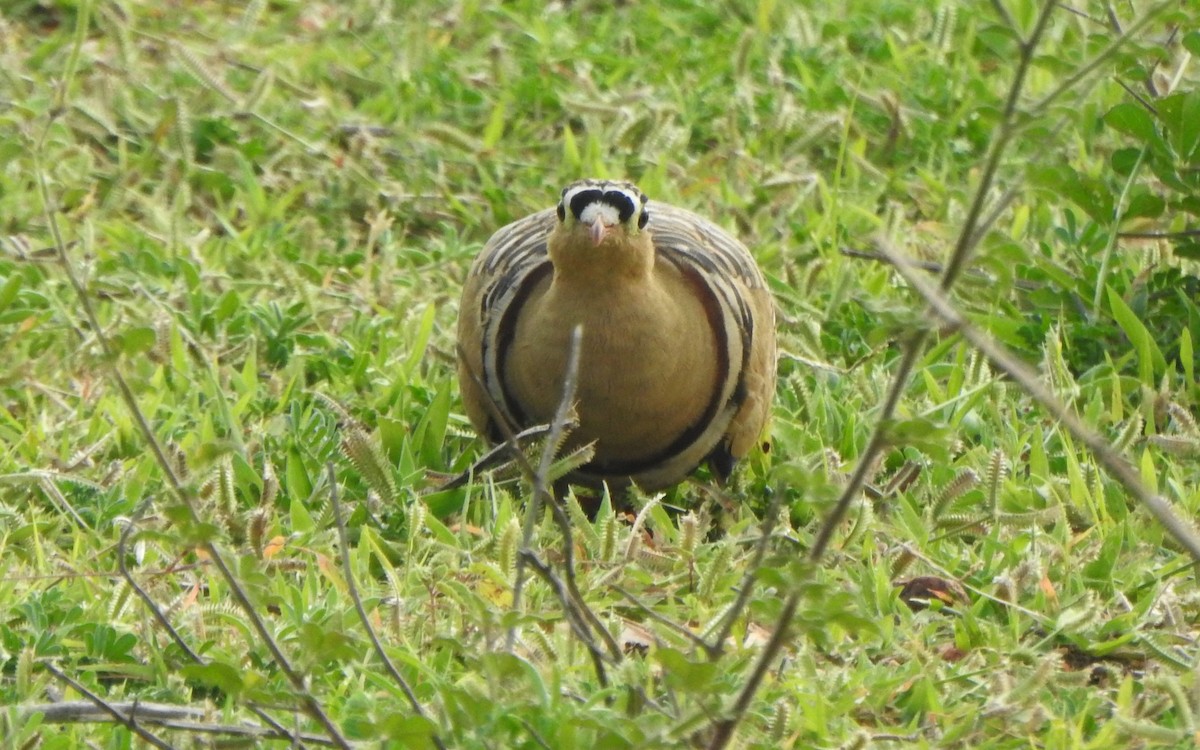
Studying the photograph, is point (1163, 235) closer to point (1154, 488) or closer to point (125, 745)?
point (1154, 488)

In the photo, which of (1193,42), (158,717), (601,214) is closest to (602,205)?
(601,214)

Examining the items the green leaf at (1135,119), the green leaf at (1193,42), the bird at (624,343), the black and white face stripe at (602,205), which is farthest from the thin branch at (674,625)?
the green leaf at (1135,119)

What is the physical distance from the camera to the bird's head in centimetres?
385

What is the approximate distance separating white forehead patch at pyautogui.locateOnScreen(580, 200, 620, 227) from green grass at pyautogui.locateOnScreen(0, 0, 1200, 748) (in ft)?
1.96

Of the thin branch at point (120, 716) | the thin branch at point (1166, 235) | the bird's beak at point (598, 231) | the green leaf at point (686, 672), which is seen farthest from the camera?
the thin branch at point (1166, 235)

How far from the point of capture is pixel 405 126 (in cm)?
634

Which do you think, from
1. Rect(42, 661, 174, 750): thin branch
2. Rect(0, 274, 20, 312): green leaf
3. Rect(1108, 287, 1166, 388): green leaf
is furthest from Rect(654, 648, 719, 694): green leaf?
Rect(0, 274, 20, 312): green leaf

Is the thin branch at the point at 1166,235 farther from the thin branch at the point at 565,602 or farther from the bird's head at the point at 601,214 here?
the thin branch at the point at 565,602

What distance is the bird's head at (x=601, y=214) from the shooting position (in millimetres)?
3850

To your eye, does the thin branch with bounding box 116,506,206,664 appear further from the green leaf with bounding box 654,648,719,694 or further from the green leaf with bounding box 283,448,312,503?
the green leaf with bounding box 283,448,312,503

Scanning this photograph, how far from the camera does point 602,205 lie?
3883 millimetres

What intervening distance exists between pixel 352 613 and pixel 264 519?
43cm

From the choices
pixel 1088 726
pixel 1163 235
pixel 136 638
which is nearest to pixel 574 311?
pixel 136 638

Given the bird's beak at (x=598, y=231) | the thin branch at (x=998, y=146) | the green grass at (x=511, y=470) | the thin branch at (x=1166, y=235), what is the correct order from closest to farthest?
1. the thin branch at (x=998, y=146)
2. the green grass at (x=511, y=470)
3. the bird's beak at (x=598, y=231)
4. the thin branch at (x=1166, y=235)
